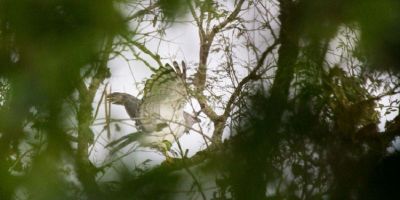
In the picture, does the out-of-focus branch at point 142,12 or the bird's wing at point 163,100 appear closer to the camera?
the out-of-focus branch at point 142,12

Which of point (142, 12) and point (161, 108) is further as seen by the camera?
point (161, 108)

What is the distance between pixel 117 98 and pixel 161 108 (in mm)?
100

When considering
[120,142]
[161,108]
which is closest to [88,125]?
[120,142]

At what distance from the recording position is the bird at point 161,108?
1.95ft

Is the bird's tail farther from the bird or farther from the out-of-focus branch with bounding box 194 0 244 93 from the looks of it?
the out-of-focus branch with bounding box 194 0 244 93

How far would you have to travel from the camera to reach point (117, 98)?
22.8 inches

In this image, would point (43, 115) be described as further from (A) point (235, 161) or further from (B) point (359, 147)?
(B) point (359, 147)

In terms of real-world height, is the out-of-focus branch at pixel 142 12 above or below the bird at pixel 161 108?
above

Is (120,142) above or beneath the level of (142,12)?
beneath

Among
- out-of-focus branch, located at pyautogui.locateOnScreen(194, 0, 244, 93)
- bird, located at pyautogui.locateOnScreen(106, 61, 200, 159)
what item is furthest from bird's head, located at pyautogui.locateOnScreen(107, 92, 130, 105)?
out-of-focus branch, located at pyautogui.locateOnScreen(194, 0, 244, 93)

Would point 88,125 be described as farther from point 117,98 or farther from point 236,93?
point 236,93

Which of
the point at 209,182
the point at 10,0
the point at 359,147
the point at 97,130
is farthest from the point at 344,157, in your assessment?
the point at 10,0

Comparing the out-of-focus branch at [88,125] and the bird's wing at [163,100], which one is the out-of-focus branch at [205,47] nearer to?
the bird's wing at [163,100]

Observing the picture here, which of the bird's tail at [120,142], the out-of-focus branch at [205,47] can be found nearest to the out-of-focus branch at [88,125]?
the bird's tail at [120,142]
